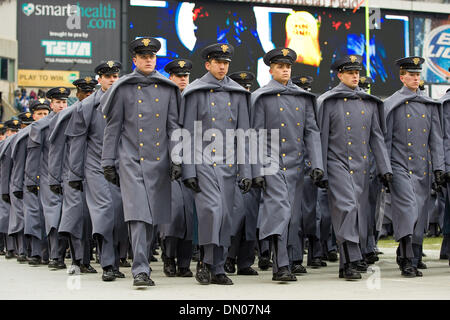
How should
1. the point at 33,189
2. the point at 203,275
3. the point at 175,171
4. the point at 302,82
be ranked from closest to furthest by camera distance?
the point at 175,171
the point at 203,275
the point at 302,82
the point at 33,189

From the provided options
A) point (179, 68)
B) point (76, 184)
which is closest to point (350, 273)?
point (76, 184)

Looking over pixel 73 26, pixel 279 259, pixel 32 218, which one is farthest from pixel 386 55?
pixel 279 259

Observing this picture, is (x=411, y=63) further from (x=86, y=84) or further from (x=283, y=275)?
(x=86, y=84)

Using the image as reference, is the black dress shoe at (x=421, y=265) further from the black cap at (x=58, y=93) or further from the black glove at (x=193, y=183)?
the black cap at (x=58, y=93)

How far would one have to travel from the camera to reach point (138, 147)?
31.2 ft

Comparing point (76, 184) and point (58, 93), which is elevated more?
point (58, 93)

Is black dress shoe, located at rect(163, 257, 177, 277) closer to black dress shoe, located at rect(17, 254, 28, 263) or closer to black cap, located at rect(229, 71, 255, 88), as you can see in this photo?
black cap, located at rect(229, 71, 255, 88)

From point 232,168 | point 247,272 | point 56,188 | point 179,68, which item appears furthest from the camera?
point 179,68

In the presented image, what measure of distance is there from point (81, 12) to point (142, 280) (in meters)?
41.4

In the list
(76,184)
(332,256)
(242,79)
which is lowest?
(332,256)

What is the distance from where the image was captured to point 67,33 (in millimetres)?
48719

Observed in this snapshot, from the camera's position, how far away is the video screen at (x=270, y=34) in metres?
45.8

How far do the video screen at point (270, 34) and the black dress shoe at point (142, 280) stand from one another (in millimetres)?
35369

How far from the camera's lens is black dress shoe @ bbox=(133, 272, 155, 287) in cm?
899
